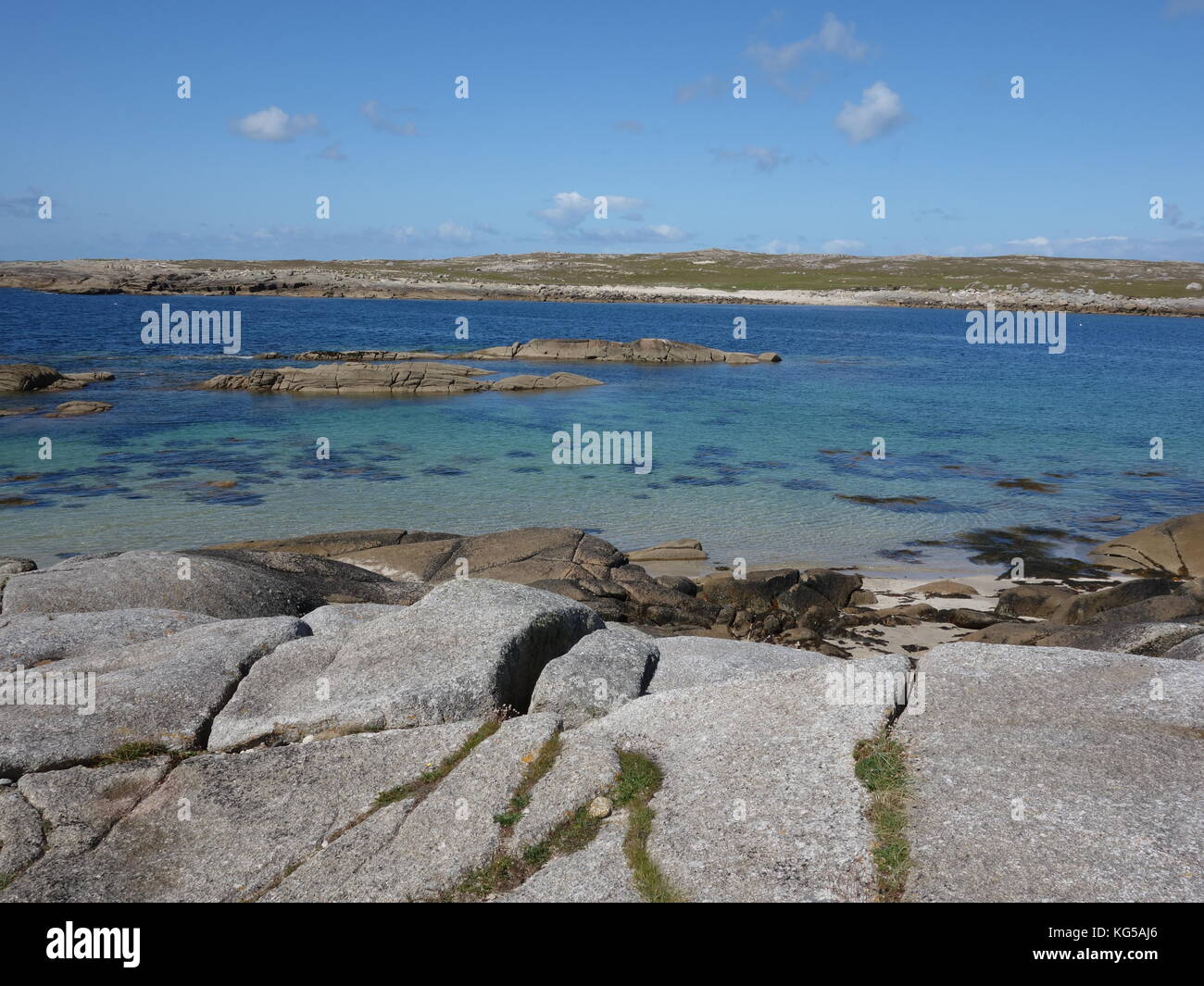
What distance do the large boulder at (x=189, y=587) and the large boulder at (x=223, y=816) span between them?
6.02 meters

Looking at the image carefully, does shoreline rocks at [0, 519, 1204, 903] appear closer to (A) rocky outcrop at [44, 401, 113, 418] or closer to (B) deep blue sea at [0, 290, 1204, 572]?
(B) deep blue sea at [0, 290, 1204, 572]

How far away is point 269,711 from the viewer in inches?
415

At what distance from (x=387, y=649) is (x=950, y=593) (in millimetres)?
15741

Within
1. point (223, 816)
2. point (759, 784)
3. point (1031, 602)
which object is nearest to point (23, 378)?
point (223, 816)

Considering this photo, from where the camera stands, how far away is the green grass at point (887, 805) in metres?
7.25

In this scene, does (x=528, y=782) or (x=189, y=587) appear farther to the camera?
(x=189, y=587)

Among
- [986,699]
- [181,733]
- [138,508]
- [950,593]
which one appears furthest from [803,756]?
[138,508]

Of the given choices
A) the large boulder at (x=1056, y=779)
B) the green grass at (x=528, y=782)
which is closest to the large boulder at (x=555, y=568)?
the large boulder at (x=1056, y=779)

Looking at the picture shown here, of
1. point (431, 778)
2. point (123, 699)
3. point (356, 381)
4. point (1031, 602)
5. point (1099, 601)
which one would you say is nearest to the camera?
point (431, 778)

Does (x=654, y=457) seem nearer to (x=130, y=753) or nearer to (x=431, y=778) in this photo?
(x=431, y=778)

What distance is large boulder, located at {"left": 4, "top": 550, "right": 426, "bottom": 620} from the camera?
15148 millimetres

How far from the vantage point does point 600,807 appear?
8570mm

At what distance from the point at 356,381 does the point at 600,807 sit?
183 ft
